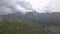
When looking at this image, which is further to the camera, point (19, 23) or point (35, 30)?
point (19, 23)

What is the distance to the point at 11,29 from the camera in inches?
3199

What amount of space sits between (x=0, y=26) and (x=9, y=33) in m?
7.46

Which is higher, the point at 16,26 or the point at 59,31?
the point at 16,26

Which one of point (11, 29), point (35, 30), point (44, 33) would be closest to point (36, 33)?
point (35, 30)

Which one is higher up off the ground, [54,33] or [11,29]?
[11,29]

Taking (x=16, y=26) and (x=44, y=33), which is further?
(x=16, y=26)

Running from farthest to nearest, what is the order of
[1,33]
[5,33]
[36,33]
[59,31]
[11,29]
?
[59,31], [36,33], [11,29], [5,33], [1,33]

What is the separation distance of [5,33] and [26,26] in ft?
59.7

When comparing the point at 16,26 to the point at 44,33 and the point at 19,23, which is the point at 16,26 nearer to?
the point at 19,23

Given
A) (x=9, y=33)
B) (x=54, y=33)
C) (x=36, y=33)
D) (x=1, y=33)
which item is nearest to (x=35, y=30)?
(x=36, y=33)

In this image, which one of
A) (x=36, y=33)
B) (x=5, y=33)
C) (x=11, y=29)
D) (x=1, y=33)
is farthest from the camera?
(x=36, y=33)

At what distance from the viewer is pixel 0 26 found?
82375 millimetres

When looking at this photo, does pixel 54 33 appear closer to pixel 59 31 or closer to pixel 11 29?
pixel 59 31

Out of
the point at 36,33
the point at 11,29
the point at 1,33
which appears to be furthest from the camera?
the point at 36,33
